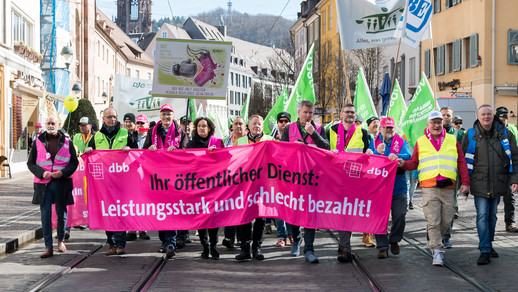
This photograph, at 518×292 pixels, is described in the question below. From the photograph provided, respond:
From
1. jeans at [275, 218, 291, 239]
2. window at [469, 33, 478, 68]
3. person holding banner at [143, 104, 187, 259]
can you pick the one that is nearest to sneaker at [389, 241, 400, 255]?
jeans at [275, 218, 291, 239]

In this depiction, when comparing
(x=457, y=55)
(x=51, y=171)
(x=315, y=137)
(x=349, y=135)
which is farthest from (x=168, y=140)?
(x=457, y=55)

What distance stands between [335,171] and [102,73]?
61667 mm

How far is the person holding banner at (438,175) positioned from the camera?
9.69 meters

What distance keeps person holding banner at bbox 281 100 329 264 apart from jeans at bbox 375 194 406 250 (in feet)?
3.05

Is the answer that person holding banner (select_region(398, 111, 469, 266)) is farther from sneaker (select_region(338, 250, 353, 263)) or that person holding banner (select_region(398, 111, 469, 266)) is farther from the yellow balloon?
the yellow balloon

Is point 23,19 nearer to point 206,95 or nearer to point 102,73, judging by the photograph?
point 206,95

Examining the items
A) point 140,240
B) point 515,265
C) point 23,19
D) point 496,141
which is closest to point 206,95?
point 140,240

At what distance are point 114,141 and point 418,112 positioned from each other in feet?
25.2

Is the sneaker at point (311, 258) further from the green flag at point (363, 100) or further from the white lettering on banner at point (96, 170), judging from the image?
the green flag at point (363, 100)

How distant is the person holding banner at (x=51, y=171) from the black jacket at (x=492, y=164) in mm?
5428

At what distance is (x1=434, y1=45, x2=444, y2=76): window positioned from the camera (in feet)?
129

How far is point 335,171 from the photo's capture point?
33.7 ft

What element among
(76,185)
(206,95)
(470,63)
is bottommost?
(76,185)

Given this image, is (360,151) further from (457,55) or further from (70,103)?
(457,55)
